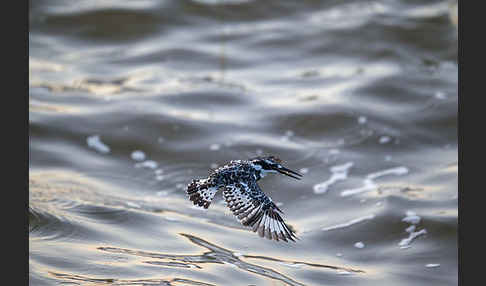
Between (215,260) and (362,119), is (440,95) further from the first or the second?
(215,260)

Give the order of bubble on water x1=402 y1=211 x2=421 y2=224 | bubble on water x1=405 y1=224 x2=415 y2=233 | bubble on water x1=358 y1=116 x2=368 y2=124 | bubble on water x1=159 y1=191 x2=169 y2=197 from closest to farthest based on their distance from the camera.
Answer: bubble on water x1=405 y1=224 x2=415 y2=233
bubble on water x1=402 y1=211 x2=421 y2=224
bubble on water x1=159 y1=191 x2=169 y2=197
bubble on water x1=358 y1=116 x2=368 y2=124

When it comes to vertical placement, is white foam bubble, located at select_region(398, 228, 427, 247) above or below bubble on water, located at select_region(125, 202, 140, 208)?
below

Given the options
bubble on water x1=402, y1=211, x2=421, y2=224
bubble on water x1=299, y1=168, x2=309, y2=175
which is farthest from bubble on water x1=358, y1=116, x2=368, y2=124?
bubble on water x1=402, y1=211, x2=421, y2=224

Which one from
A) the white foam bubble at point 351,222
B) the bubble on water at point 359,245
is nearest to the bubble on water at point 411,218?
the white foam bubble at point 351,222

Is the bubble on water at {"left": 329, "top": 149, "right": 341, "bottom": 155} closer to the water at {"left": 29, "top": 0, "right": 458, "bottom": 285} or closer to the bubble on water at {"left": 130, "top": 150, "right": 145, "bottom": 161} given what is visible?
the water at {"left": 29, "top": 0, "right": 458, "bottom": 285}

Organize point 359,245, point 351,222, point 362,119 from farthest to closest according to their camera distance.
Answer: point 362,119 < point 351,222 < point 359,245

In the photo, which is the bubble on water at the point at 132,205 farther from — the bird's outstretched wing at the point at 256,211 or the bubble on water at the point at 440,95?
the bubble on water at the point at 440,95

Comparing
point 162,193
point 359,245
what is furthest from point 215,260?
point 162,193
